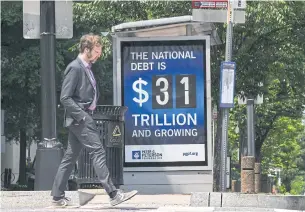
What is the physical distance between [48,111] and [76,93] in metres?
2.60

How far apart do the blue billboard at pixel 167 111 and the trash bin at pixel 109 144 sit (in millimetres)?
1285

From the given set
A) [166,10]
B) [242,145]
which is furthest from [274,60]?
[242,145]

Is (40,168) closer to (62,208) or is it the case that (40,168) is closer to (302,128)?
(62,208)

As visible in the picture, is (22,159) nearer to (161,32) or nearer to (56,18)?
(161,32)

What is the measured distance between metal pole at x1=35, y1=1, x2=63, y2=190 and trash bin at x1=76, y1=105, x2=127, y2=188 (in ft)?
1.34

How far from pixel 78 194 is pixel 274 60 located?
9701mm

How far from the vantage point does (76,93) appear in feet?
23.7

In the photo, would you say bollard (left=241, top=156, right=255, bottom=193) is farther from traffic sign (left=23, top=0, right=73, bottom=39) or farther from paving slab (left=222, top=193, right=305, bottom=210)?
traffic sign (left=23, top=0, right=73, bottom=39)

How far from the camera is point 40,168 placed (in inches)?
378

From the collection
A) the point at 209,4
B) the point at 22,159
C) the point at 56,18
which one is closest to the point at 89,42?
the point at 56,18

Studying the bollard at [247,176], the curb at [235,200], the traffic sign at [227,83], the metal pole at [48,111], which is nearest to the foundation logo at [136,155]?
the metal pole at [48,111]

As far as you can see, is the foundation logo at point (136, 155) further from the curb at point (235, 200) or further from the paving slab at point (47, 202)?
the curb at point (235, 200)

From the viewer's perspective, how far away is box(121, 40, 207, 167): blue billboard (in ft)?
36.5

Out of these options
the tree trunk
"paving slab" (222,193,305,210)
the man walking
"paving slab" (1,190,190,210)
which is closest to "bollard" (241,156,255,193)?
"paving slab" (222,193,305,210)
